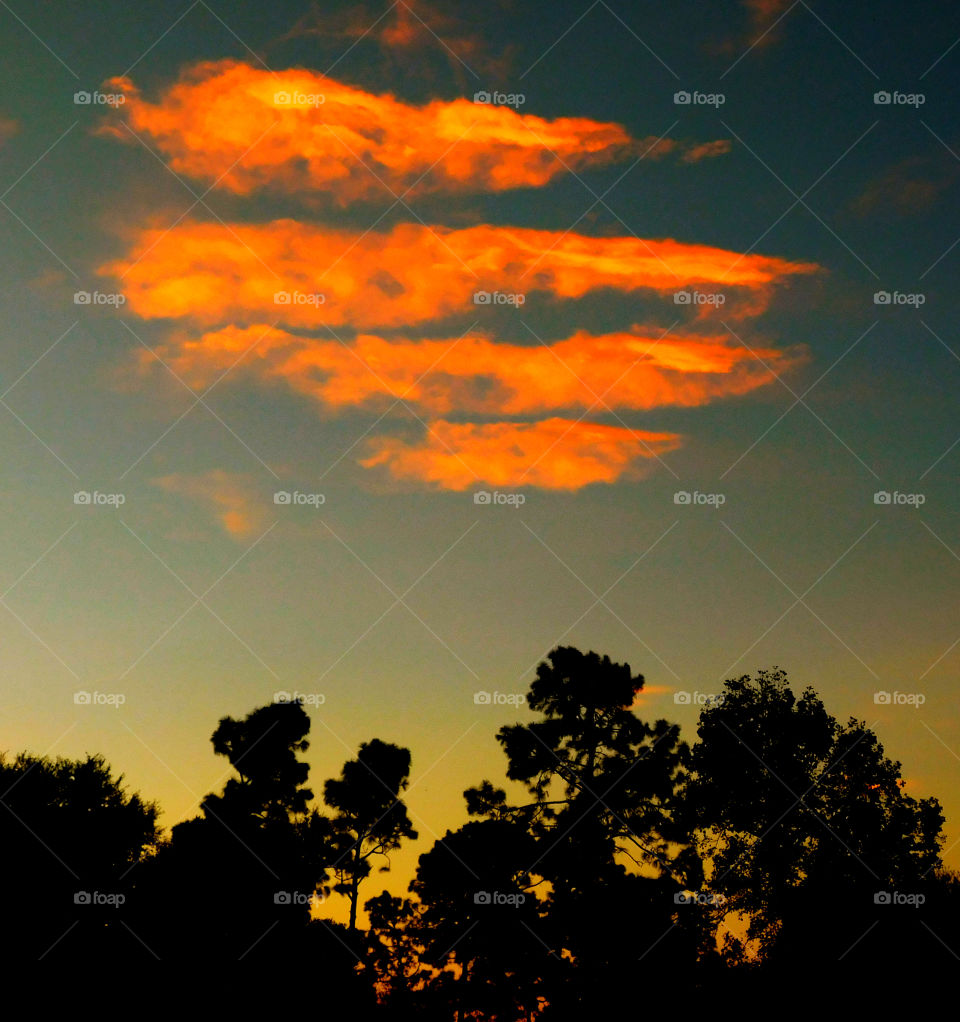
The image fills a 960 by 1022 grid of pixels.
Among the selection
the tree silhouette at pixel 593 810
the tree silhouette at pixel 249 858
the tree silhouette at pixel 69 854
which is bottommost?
the tree silhouette at pixel 69 854

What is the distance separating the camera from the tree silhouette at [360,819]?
53.9 metres

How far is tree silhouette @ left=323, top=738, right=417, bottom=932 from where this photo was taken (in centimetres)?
5394

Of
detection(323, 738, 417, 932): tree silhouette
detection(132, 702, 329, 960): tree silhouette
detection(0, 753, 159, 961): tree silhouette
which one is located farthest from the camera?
detection(323, 738, 417, 932): tree silhouette

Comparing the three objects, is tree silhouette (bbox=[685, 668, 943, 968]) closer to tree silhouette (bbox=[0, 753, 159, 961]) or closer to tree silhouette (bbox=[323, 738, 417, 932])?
tree silhouette (bbox=[323, 738, 417, 932])

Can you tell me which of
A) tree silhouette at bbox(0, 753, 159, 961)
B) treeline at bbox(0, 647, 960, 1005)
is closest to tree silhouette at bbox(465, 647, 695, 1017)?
treeline at bbox(0, 647, 960, 1005)

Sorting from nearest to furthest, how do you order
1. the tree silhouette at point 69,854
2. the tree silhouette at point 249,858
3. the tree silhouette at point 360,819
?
the tree silhouette at point 69,854 → the tree silhouette at point 249,858 → the tree silhouette at point 360,819

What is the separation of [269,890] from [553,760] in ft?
44.2

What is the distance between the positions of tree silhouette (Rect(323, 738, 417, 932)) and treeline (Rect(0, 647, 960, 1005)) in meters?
3.58

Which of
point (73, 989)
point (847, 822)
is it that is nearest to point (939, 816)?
point (847, 822)

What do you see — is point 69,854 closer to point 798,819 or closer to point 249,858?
point 249,858

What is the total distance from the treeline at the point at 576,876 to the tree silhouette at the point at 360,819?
3581 mm

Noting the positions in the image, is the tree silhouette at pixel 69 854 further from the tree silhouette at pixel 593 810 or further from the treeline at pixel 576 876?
the tree silhouette at pixel 593 810

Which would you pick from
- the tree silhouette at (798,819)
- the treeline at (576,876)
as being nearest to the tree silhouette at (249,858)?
the treeline at (576,876)

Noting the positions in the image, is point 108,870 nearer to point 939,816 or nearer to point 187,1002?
point 187,1002
